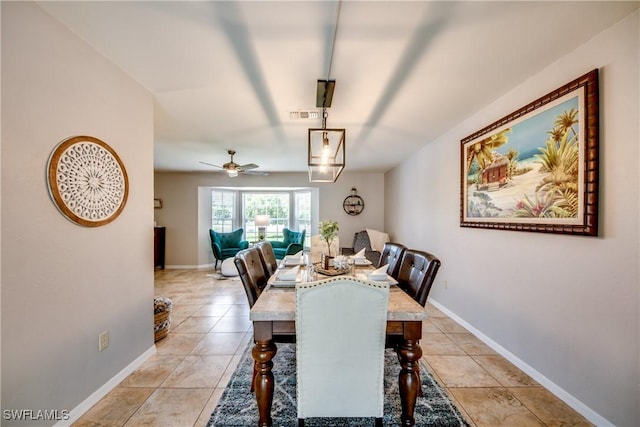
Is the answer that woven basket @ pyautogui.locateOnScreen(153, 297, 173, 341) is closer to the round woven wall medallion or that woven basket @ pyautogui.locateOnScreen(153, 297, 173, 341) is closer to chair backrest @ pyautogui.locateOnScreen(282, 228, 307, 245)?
the round woven wall medallion

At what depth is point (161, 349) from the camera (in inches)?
96.7

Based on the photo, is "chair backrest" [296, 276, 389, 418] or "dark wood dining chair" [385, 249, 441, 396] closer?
"chair backrest" [296, 276, 389, 418]

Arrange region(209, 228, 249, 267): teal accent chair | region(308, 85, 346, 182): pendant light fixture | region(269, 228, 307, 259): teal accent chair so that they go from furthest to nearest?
region(269, 228, 307, 259): teal accent chair → region(209, 228, 249, 267): teal accent chair → region(308, 85, 346, 182): pendant light fixture

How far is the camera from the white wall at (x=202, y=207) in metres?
6.30

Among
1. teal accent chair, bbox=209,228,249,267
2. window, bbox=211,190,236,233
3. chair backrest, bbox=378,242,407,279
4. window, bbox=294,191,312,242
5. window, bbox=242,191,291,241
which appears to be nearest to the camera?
chair backrest, bbox=378,242,407,279

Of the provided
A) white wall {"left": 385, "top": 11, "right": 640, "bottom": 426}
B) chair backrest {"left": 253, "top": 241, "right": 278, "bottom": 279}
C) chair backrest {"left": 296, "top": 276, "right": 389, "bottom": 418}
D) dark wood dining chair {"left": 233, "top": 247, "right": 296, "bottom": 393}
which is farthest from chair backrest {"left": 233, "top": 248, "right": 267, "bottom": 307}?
white wall {"left": 385, "top": 11, "right": 640, "bottom": 426}

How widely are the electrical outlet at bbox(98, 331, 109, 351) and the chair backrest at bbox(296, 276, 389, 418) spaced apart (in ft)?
4.99

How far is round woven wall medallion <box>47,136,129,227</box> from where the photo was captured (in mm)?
1489

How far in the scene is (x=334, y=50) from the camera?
67.9 inches

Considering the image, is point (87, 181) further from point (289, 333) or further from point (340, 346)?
point (340, 346)

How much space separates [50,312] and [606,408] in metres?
3.32

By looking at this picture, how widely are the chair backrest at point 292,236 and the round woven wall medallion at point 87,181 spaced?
4782 millimetres

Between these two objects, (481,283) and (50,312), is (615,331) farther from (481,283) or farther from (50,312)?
(50,312)

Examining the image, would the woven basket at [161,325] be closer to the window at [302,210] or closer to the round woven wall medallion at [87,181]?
the round woven wall medallion at [87,181]
